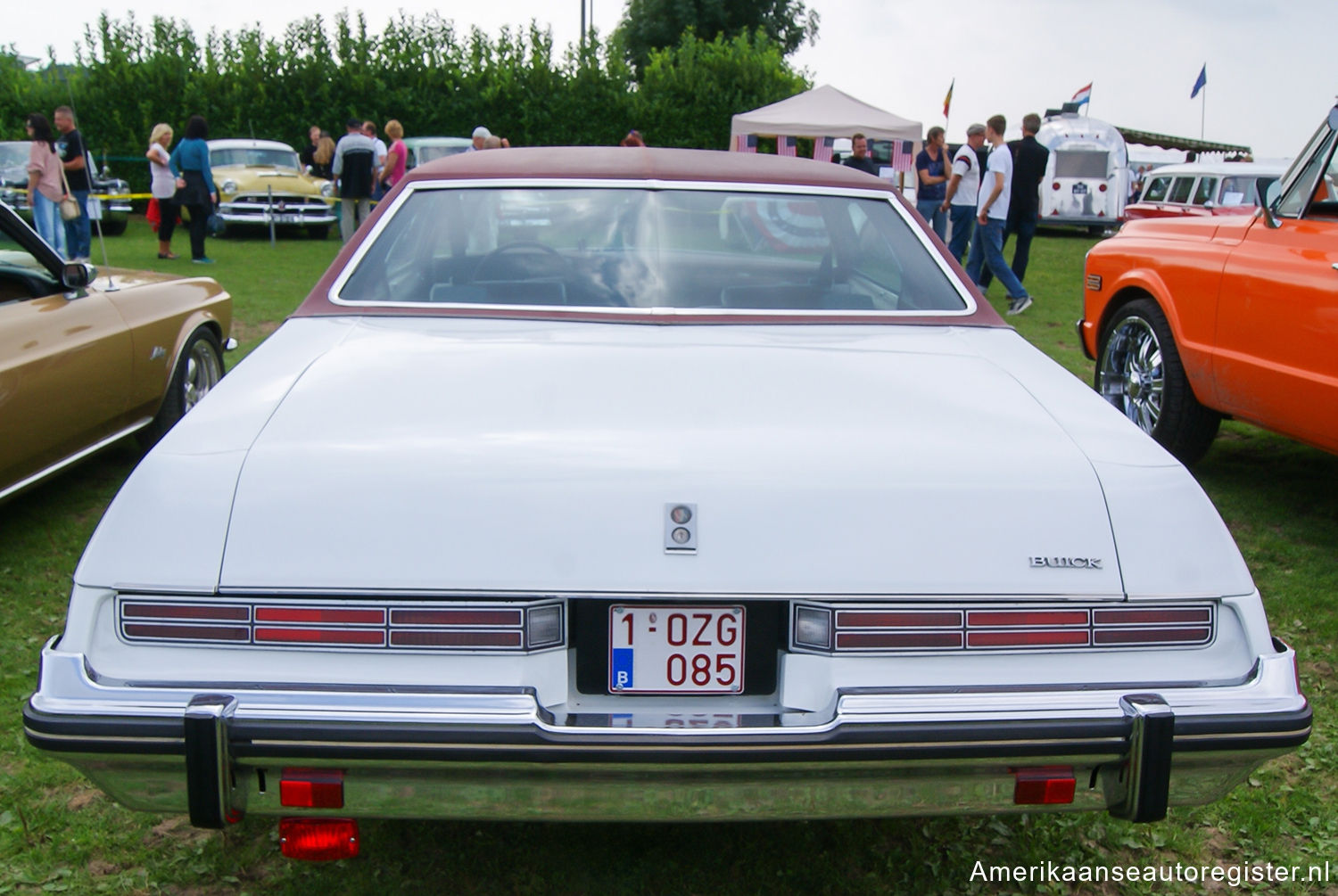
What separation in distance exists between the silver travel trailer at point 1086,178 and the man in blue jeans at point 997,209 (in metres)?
12.9

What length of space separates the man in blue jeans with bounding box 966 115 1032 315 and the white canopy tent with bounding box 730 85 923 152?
6950 millimetres

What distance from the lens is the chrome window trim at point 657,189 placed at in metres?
3.01

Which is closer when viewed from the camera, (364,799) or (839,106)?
(364,799)

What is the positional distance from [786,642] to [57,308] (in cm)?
374

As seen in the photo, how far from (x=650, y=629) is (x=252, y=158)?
19.3 metres

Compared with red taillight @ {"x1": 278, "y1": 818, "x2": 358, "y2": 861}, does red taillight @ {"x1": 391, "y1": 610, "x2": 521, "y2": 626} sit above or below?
above

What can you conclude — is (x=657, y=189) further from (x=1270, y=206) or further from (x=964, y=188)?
(x=964, y=188)

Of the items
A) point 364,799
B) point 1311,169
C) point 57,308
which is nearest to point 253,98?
point 57,308

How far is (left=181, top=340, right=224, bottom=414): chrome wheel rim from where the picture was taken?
5562mm

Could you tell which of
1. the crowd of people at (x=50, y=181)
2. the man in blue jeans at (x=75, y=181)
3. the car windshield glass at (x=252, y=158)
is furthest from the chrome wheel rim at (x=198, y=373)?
the car windshield glass at (x=252, y=158)

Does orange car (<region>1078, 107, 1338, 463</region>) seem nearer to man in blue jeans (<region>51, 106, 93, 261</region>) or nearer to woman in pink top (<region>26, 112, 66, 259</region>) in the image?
woman in pink top (<region>26, 112, 66, 259</region>)

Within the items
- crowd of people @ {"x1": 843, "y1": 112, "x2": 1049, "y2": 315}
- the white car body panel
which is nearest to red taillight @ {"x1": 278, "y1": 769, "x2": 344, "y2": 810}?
the white car body panel

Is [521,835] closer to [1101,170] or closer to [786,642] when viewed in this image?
[786,642]

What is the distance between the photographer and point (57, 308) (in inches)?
179
